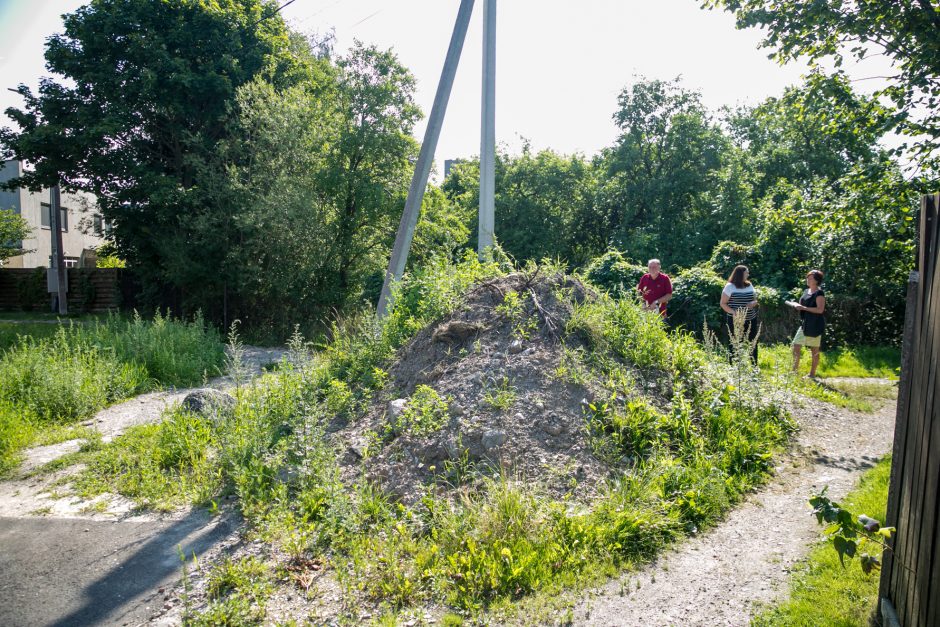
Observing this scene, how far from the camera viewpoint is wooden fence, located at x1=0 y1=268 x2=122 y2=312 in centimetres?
2256

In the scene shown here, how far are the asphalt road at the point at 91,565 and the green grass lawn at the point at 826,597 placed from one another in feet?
12.0

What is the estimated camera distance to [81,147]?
16250 millimetres

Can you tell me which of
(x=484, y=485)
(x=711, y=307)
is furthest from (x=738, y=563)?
(x=711, y=307)

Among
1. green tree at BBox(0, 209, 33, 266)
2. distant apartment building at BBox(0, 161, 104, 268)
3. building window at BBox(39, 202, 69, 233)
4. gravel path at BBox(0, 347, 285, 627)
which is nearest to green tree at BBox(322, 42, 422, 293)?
gravel path at BBox(0, 347, 285, 627)

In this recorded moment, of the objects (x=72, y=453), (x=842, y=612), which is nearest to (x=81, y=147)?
(x=72, y=453)

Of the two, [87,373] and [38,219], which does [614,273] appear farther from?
[38,219]

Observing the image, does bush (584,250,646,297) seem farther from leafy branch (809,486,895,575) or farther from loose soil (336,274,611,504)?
leafy branch (809,486,895,575)

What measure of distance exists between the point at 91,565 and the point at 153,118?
53.7ft

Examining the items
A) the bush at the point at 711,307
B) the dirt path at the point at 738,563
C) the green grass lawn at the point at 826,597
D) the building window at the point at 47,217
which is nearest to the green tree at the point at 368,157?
the bush at the point at 711,307

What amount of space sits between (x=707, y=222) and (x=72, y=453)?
19842mm

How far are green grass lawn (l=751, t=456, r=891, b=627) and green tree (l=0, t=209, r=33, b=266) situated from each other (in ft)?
112

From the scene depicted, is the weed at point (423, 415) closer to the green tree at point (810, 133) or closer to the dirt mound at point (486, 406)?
the dirt mound at point (486, 406)

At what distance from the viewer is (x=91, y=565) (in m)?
3.99

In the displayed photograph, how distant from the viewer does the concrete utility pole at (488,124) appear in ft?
34.1
